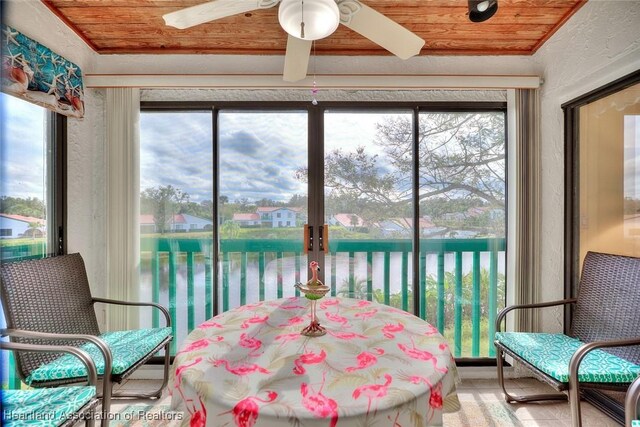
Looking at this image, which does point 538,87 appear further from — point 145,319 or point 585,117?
point 145,319

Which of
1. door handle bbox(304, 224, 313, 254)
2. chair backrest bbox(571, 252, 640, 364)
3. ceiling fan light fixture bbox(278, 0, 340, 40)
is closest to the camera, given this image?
ceiling fan light fixture bbox(278, 0, 340, 40)

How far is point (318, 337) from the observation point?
4.20 ft

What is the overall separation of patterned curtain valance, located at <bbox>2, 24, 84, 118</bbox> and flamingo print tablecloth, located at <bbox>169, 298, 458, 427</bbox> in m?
1.85

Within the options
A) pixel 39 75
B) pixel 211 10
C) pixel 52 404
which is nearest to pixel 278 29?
pixel 211 10

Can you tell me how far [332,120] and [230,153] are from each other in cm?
94

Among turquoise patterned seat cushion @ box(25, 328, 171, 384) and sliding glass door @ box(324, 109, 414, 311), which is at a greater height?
sliding glass door @ box(324, 109, 414, 311)

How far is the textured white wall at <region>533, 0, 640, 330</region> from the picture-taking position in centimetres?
188

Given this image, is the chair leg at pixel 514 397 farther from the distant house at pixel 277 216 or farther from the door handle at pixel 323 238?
the distant house at pixel 277 216

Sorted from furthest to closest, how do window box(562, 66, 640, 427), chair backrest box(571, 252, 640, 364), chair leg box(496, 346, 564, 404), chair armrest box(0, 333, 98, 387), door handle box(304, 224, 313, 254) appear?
door handle box(304, 224, 313, 254)
chair leg box(496, 346, 564, 404)
window box(562, 66, 640, 427)
chair backrest box(571, 252, 640, 364)
chair armrest box(0, 333, 98, 387)

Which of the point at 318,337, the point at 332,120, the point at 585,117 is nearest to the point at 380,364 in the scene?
the point at 318,337

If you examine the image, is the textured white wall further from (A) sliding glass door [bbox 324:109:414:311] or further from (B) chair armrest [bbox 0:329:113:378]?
(B) chair armrest [bbox 0:329:113:378]

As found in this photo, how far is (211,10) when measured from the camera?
1.31m

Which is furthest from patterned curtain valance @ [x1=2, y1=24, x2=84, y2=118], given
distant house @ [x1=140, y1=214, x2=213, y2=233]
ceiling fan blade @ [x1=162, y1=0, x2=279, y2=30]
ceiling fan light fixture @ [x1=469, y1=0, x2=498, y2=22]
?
ceiling fan light fixture @ [x1=469, y1=0, x2=498, y2=22]

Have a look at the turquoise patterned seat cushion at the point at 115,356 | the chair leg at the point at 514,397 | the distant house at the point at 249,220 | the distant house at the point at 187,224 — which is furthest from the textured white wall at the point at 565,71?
the turquoise patterned seat cushion at the point at 115,356
